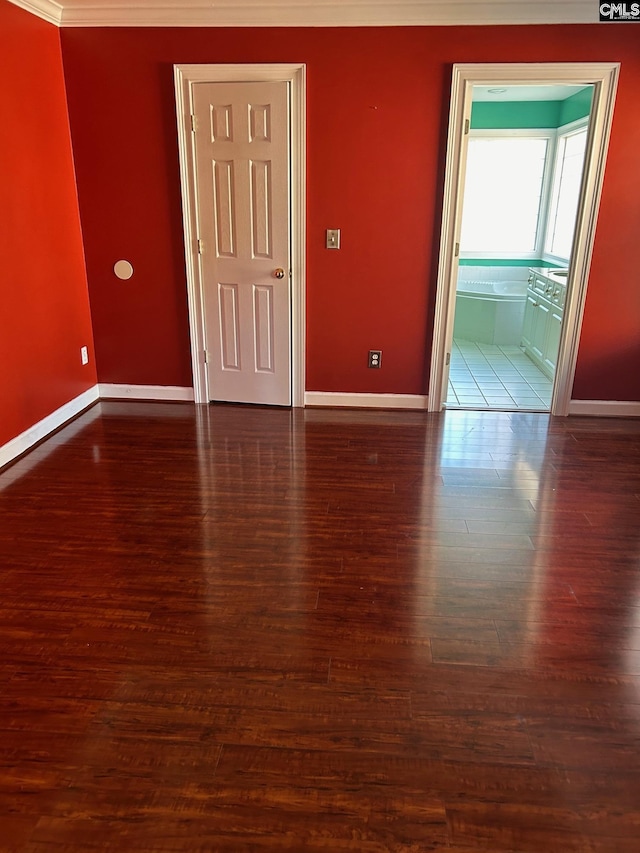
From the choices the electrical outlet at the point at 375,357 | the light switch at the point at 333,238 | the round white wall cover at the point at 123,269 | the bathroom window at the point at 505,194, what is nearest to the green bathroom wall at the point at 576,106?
the bathroom window at the point at 505,194

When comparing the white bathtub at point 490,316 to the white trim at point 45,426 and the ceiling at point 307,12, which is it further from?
the white trim at point 45,426

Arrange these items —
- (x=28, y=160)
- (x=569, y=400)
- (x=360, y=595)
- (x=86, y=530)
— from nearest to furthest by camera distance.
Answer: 1. (x=360, y=595)
2. (x=86, y=530)
3. (x=28, y=160)
4. (x=569, y=400)

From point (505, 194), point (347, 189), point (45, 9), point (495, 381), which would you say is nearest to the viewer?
point (45, 9)

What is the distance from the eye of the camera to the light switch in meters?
4.09

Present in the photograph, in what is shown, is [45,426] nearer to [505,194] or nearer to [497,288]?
[497,288]

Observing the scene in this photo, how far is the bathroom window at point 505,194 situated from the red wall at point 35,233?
4411mm

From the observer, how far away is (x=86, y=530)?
2811mm

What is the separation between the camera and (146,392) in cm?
459

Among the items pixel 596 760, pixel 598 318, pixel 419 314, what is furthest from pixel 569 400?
pixel 596 760

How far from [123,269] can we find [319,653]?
322cm

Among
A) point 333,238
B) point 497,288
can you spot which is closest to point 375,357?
point 333,238

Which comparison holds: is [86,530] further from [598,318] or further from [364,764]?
[598,318]

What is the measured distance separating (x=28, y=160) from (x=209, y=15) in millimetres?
1393

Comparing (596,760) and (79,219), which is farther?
(79,219)
